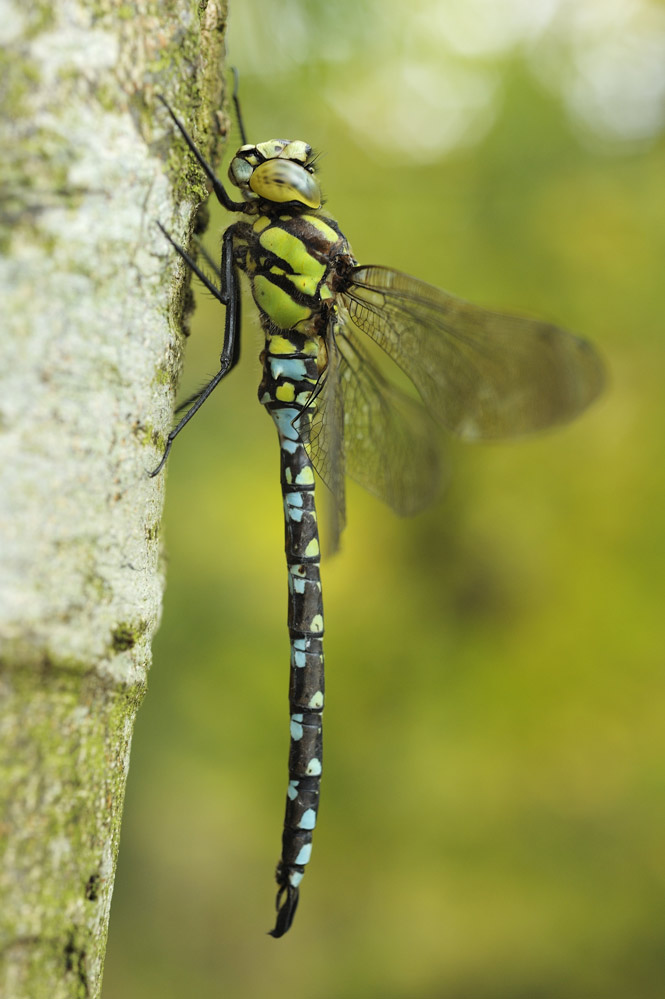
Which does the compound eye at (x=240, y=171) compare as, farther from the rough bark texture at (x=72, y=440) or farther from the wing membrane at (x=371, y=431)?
the rough bark texture at (x=72, y=440)

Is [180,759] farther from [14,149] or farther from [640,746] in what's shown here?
[14,149]

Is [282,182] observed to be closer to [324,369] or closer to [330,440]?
[324,369]

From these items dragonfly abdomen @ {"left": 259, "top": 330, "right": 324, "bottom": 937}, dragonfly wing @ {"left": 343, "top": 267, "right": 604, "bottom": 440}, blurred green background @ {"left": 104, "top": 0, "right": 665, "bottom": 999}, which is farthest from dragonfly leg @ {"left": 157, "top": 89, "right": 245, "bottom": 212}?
blurred green background @ {"left": 104, "top": 0, "right": 665, "bottom": 999}

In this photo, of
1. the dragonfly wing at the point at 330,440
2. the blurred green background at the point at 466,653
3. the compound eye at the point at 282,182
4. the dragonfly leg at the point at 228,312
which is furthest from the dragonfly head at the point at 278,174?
the blurred green background at the point at 466,653

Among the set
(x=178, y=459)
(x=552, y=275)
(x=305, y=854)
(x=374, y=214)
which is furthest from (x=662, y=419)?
(x=305, y=854)

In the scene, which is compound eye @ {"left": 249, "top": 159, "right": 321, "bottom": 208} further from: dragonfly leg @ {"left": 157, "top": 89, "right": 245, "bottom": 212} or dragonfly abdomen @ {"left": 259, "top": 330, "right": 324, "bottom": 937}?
dragonfly abdomen @ {"left": 259, "top": 330, "right": 324, "bottom": 937}

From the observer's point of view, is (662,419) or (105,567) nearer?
(105,567)

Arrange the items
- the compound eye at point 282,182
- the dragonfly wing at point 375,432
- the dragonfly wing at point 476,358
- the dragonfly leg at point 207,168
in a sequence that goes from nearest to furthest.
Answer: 1. the dragonfly leg at point 207,168
2. the compound eye at point 282,182
3. the dragonfly wing at point 375,432
4. the dragonfly wing at point 476,358
